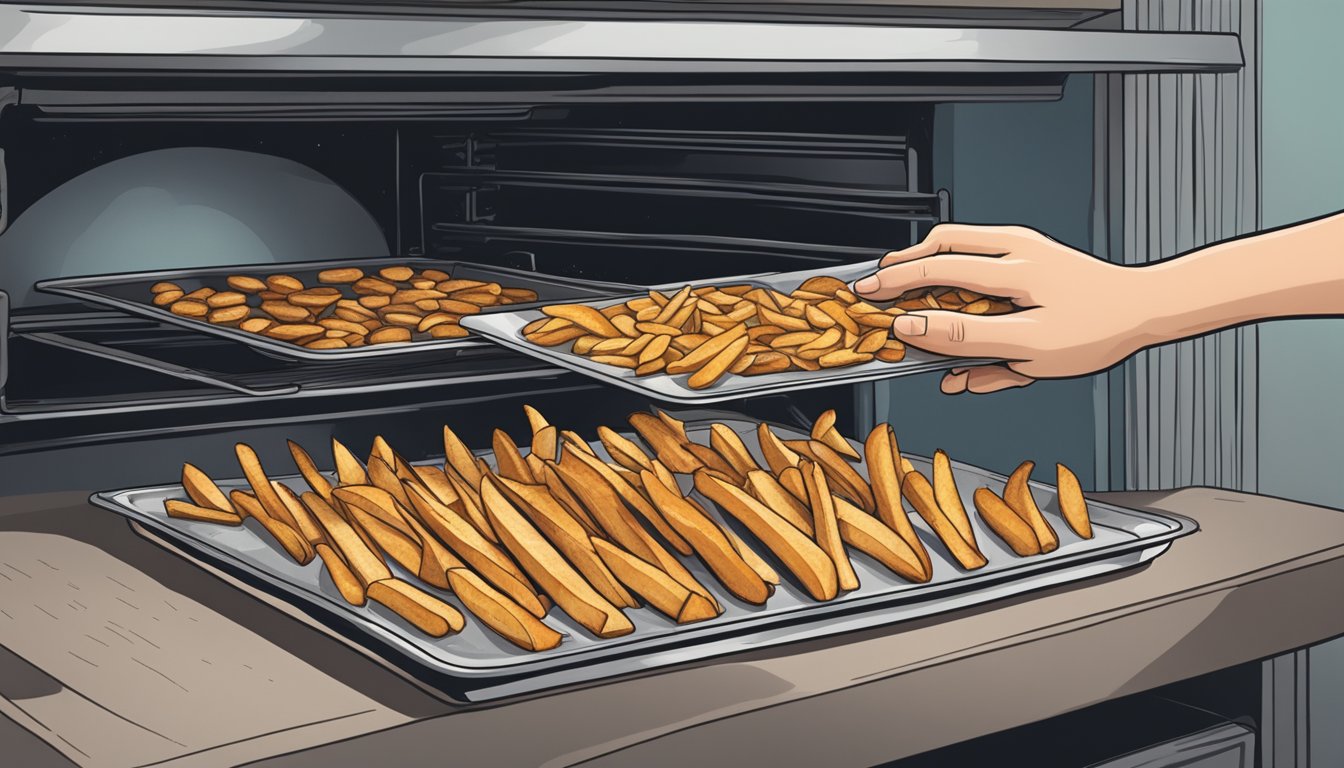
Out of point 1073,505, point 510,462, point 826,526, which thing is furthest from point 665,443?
point 1073,505

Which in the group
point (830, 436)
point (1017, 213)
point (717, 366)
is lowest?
Answer: point (830, 436)

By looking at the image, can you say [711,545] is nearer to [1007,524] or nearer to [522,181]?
[1007,524]

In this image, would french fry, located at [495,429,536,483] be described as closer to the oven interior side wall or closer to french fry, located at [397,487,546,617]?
french fry, located at [397,487,546,617]

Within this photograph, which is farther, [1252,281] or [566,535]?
[1252,281]

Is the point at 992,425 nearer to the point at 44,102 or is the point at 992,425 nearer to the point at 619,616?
the point at 619,616

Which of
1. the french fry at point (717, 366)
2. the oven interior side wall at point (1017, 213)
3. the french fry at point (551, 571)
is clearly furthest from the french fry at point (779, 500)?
the oven interior side wall at point (1017, 213)

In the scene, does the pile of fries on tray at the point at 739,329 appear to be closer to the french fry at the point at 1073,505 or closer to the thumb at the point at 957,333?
the thumb at the point at 957,333
